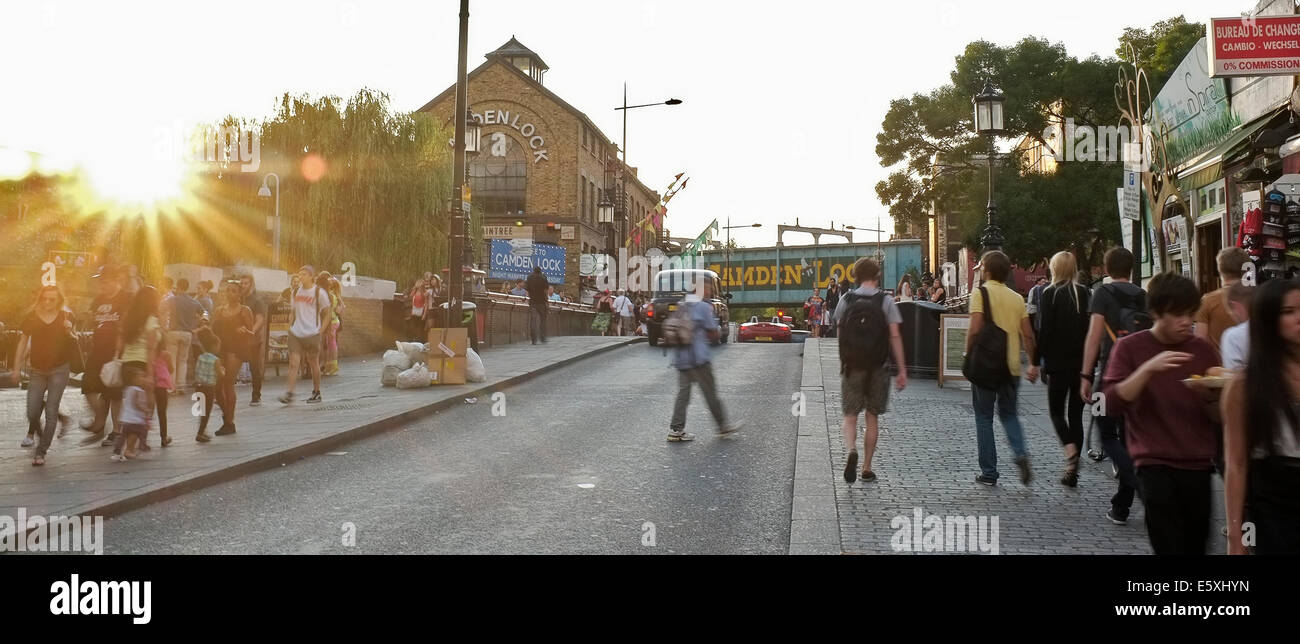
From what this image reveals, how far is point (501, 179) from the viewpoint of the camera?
48.7 m

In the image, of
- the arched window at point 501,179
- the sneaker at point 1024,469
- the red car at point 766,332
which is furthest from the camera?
the arched window at point 501,179

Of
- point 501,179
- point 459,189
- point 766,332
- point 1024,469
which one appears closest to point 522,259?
point 501,179

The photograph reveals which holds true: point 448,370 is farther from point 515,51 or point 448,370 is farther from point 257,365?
point 515,51

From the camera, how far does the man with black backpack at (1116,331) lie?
6.02m

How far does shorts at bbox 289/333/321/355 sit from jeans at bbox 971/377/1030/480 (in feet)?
27.4

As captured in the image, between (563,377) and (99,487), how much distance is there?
9884 millimetres

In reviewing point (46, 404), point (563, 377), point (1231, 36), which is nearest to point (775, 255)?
point (563, 377)

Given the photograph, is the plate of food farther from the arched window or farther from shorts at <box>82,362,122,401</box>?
the arched window

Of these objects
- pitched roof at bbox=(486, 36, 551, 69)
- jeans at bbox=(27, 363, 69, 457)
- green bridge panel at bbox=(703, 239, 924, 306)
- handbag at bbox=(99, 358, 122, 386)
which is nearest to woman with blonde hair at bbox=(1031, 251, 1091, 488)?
handbag at bbox=(99, 358, 122, 386)

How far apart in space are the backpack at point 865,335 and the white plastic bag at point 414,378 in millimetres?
7889

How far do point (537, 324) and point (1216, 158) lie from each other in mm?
15286

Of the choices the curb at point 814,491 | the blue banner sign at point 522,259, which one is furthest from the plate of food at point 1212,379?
the blue banner sign at point 522,259

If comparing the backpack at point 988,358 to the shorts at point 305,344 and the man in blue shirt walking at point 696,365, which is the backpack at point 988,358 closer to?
the man in blue shirt walking at point 696,365
